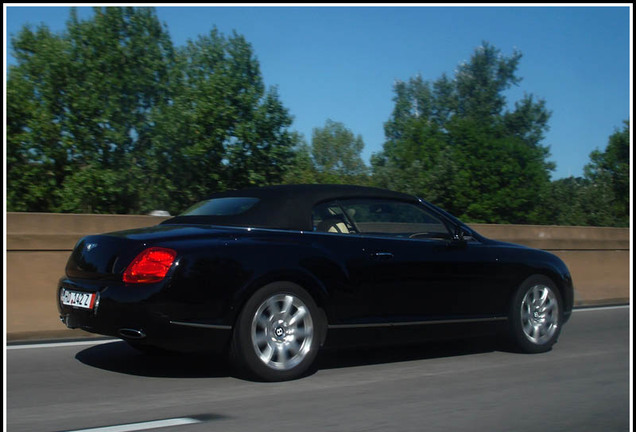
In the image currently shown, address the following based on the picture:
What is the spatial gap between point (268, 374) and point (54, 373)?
1.79 m

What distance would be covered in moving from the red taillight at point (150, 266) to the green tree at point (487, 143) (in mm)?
75977

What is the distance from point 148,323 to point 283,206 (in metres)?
1.54

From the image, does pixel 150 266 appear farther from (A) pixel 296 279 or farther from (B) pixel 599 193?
(B) pixel 599 193

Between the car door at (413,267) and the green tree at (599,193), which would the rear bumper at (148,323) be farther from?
the green tree at (599,193)

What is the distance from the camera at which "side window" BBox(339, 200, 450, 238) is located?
7293 millimetres

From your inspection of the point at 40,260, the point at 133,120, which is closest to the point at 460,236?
the point at 40,260

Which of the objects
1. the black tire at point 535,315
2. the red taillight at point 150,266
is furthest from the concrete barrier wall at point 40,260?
the black tire at point 535,315

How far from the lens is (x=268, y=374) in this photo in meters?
6.39

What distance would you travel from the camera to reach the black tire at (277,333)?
628 centimetres

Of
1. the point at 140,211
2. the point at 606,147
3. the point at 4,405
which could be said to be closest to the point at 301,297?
the point at 4,405

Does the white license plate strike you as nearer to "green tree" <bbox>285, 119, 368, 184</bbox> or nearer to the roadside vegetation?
the roadside vegetation

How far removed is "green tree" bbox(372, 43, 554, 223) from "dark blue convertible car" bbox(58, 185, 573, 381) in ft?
242

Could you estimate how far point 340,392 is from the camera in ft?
20.2

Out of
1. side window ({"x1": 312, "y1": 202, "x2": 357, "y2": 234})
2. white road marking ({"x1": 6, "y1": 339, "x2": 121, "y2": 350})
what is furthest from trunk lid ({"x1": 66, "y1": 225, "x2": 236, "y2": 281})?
white road marking ({"x1": 6, "y1": 339, "x2": 121, "y2": 350})
